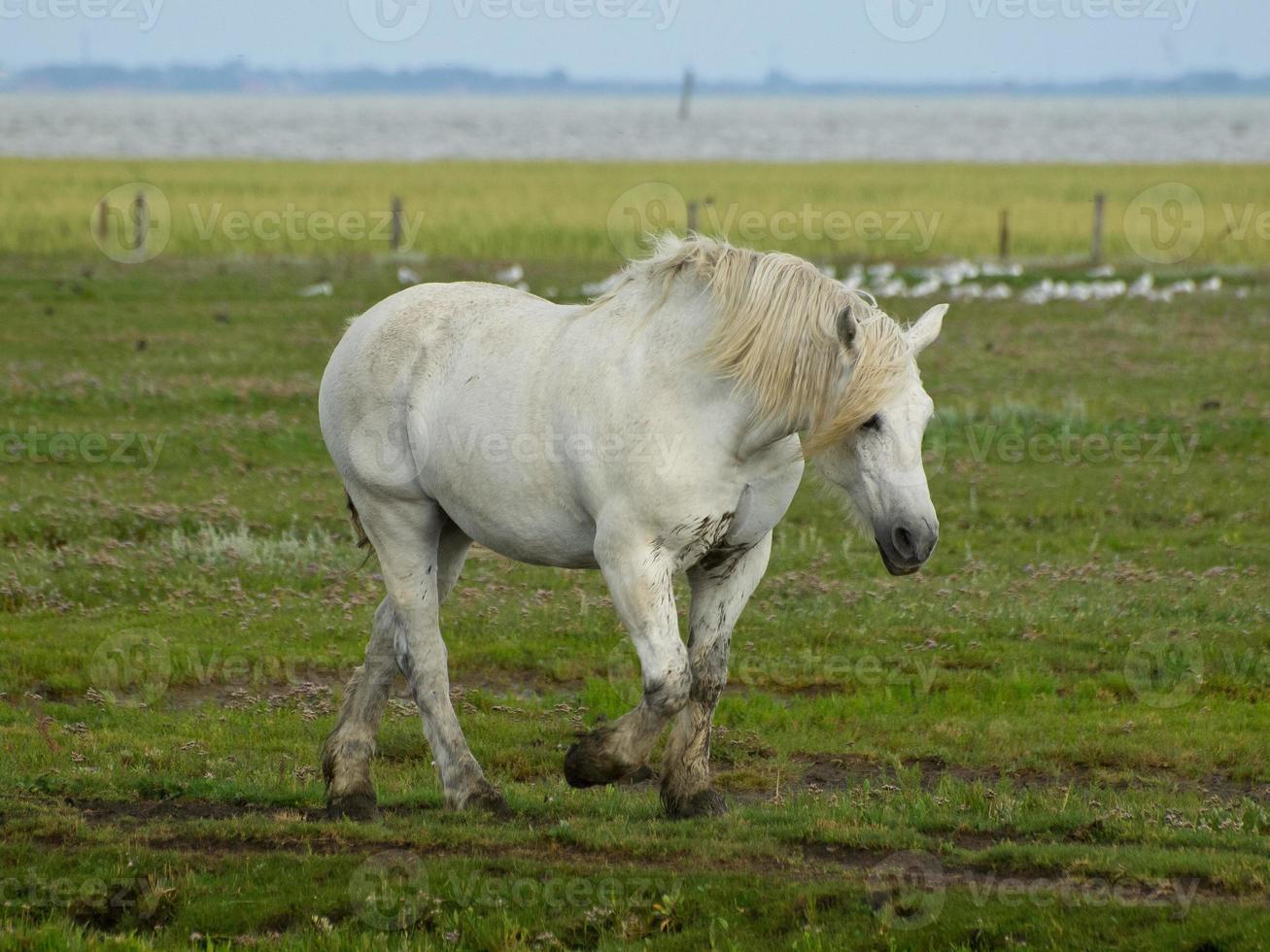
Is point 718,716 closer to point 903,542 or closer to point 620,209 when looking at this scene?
point 903,542

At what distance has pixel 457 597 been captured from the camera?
1262cm

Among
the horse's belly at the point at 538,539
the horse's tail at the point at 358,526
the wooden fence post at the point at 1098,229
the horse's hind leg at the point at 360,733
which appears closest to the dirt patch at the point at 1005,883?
the horse's belly at the point at 538,539

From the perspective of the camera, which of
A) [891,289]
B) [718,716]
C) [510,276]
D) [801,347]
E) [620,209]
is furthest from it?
[620,209]

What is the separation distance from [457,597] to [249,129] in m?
172

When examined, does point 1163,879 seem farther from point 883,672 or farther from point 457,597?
point 457,597

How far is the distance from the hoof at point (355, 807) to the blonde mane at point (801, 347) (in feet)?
9.25

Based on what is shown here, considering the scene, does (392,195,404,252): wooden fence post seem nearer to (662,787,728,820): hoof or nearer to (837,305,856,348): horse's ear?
(662,787,728,820): hoof

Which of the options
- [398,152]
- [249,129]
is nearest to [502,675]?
[398,152]

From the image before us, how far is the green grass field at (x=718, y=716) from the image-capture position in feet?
21.1

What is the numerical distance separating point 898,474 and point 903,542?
28 cm

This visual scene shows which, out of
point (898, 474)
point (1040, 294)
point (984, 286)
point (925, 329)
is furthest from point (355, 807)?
point (984, 286)

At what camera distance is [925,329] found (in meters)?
7.11

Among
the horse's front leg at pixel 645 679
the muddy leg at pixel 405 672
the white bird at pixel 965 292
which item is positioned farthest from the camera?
the white bird at pixel 965 292

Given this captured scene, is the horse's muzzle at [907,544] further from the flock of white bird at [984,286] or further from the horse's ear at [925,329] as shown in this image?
the flock of white bird at [984,286]
